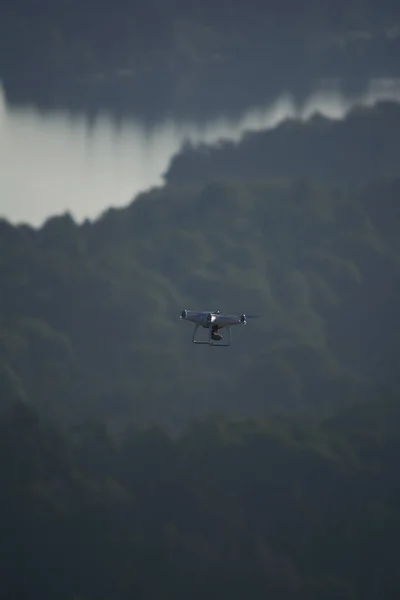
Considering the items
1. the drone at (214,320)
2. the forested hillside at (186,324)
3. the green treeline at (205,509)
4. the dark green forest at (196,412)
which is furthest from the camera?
the forested hillside at (186,324)

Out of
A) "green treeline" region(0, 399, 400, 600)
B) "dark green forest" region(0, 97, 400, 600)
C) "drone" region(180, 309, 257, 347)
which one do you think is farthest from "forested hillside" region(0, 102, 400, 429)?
"drone" region(180, 309, 257, 347)

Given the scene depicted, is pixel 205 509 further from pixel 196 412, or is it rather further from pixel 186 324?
pixel 186 324

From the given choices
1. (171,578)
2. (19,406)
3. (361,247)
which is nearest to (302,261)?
(361,247)

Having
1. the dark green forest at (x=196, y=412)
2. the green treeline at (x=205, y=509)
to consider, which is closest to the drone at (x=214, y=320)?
the green treeline at (x=205, y=509)

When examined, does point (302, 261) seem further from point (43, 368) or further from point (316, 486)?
point (316, 486)

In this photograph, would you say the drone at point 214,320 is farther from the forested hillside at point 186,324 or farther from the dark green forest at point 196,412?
the forested hillside at point 186,324

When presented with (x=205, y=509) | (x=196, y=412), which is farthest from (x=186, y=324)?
(x=205, y=509)
